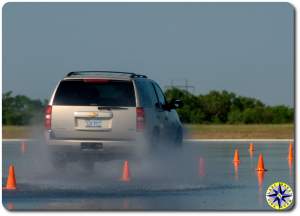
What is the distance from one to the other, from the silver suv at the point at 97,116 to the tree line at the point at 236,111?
22.1 metres

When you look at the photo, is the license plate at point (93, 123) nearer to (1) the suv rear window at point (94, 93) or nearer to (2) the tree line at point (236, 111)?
(1) the suv rear window at point (94, 93)

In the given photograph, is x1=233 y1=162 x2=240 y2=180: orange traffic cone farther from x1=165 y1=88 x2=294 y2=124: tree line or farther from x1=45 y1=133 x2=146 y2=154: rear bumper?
x1=165 y1=88 x2=294 y2=124: tree line

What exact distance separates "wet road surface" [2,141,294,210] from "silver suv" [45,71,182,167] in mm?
466

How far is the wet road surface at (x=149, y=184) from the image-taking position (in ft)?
46.4

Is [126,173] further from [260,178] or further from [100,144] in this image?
[260,178]

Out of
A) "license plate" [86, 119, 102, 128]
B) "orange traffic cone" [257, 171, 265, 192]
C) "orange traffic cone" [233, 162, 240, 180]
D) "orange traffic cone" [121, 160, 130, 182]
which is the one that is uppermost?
"license plate" [86, 119, 102, 128]

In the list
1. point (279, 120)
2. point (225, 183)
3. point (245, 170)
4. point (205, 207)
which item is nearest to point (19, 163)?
point (245, 170)

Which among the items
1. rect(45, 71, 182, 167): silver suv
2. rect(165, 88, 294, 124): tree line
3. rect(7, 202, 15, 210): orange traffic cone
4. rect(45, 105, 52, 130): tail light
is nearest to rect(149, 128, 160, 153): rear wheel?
rect(45, 71, 182, 167): silver suv

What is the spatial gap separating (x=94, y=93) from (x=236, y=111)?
3062 centimetres

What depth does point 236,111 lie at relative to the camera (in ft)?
158

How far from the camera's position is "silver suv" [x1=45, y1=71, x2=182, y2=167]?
17656 millimetres

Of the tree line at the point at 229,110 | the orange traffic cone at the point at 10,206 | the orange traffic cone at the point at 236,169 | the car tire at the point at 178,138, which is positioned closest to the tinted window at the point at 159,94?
the car tire at the point at 178,138

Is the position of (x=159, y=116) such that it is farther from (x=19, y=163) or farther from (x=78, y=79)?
(x=19, y=163)

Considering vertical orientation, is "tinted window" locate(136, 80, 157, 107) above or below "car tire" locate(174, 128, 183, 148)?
above
